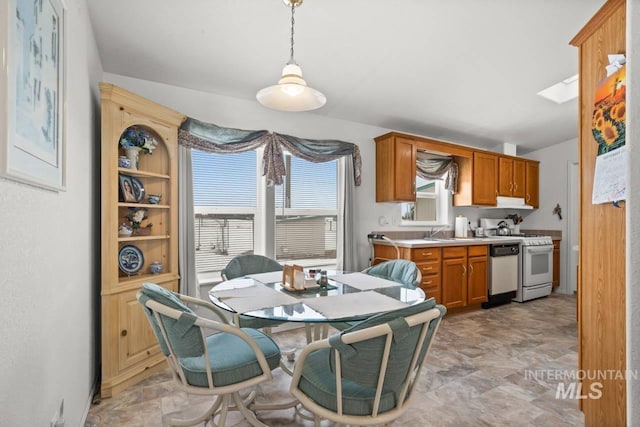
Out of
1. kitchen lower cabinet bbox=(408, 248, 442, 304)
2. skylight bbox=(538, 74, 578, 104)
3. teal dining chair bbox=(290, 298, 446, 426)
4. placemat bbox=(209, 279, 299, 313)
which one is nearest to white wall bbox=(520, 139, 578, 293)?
skylight bbox=(538, 74, 578, 104)

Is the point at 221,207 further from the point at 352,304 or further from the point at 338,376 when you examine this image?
the point at 338,376

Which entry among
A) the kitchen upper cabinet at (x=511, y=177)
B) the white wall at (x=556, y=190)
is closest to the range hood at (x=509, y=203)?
the kitchen upper cabinet at (x=511, y=177)

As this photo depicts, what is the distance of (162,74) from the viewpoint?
2809mm

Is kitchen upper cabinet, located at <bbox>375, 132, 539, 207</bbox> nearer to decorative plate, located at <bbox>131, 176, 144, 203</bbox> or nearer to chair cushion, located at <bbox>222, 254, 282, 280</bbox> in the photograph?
chair cushion, located at <bbox>222, 254, 282, 280</bbox>

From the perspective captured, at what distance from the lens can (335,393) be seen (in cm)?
132

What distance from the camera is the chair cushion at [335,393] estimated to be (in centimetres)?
129

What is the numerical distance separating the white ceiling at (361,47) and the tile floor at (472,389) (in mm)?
2450

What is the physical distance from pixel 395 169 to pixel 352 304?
8.44ft

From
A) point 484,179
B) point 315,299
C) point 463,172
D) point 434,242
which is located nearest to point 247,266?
point 315,299

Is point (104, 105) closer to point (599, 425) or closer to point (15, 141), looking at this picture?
point (15, 141)

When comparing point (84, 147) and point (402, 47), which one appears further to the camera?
point (402, 47)

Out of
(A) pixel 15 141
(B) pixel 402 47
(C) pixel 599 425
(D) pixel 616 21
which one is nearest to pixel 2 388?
(A) pixel 15 141

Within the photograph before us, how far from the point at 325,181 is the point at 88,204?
7.72ft

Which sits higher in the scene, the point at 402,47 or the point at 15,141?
the point at 402,47
